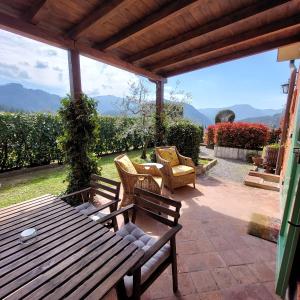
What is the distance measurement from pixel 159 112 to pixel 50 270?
4.97 meters

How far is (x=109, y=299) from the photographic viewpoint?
1634 millimetres

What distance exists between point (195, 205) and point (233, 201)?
78 centimetres

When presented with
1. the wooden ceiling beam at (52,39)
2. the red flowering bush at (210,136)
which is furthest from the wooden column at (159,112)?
the red flowering bush at (210,136)

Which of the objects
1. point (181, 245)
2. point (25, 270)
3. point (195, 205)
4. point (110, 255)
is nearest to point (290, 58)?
point (195, 205)

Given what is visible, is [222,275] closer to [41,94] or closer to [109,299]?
[109,299]

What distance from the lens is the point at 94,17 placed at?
2.33 meters

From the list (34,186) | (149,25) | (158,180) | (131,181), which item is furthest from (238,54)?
(34,186)

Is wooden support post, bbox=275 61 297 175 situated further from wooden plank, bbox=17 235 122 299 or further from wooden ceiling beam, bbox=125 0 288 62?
wooden plank, bbox=17 235 122 299

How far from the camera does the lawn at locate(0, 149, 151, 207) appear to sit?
3.54 m

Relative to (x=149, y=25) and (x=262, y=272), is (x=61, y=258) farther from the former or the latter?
(x=149, y=25)

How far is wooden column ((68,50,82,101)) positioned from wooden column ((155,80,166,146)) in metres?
2.61

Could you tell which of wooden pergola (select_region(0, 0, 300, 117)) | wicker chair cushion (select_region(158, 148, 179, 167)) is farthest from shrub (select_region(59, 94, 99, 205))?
wicker chair cushion (select_region(158, 148, 179, 167))

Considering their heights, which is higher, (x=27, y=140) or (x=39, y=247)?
(x=27, y=140)

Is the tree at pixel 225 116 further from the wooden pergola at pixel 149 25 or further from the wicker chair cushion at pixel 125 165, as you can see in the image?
Result: the wicker chair cushion at pixel 125 165
